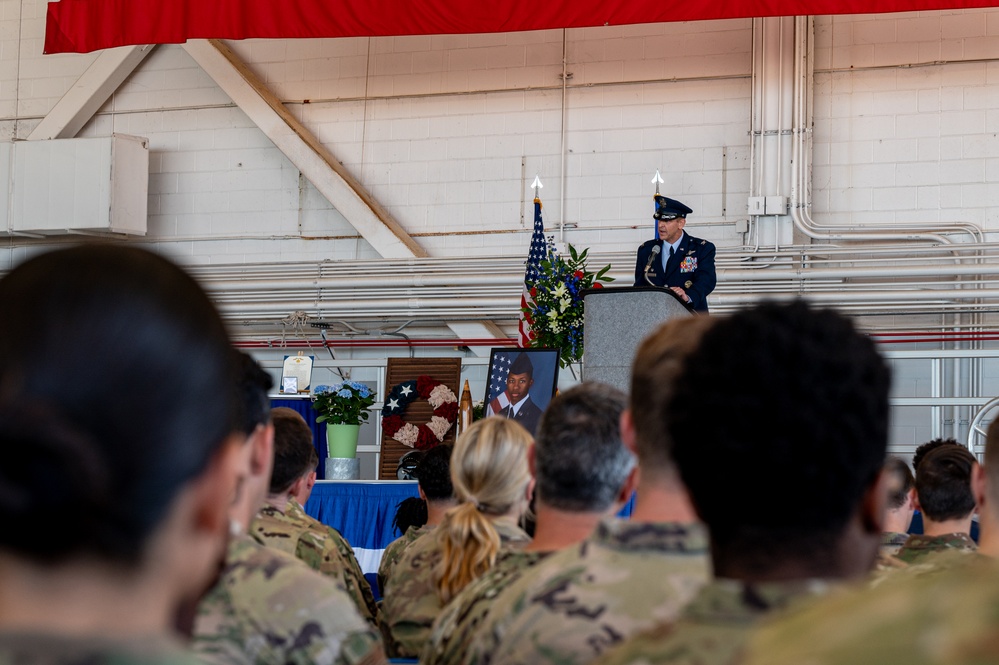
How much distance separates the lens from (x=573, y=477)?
172 cm

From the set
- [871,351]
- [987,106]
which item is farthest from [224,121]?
[871,351]

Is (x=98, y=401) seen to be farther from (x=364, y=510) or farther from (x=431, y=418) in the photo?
(x=431, y=418)

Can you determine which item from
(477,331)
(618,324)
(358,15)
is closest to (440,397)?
(618,324)

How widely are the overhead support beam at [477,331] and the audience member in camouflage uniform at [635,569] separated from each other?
6.43 metres

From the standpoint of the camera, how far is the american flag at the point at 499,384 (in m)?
4.84

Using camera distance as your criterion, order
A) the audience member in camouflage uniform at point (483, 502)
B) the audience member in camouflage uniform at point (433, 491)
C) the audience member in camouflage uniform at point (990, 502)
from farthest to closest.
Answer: the audience member in camouflage uniform at point (433, 491)
the audience member in camouflage uniform at point (483, 502)
the audience member in camouflage uniform at point (990, 502)

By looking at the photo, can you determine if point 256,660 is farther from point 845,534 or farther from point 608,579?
point 845,534

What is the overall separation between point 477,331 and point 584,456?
6175mm

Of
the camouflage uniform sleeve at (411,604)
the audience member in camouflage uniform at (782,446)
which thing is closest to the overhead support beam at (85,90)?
the camouflage uniform sleeve at (411,604)

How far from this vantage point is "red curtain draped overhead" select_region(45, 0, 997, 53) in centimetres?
650

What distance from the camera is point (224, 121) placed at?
8.53m

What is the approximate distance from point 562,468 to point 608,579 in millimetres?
456

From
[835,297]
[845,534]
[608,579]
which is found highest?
[835,297]

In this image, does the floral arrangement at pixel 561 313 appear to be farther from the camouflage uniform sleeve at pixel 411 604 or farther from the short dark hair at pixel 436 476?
the camouflage uniform sleeve at pixel 411 604
